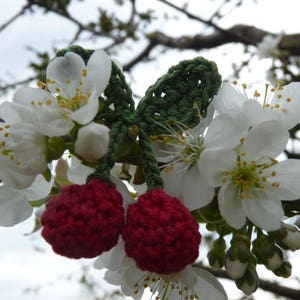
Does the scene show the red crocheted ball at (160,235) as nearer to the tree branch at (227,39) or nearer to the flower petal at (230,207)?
the flower petal at (230,207)

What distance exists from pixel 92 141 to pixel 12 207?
7.4 inches

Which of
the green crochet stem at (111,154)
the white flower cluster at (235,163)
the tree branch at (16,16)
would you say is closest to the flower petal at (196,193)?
the white flower cluster at (235,163)

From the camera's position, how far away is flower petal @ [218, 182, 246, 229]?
2.32 ft

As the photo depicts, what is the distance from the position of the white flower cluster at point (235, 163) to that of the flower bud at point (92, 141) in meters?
0.12

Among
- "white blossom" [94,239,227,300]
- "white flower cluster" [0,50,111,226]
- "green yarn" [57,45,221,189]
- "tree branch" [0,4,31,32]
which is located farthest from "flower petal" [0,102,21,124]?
"tree branch" [0,4,31,32]

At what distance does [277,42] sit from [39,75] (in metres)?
1.15

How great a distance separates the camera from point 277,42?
2701 millimetres

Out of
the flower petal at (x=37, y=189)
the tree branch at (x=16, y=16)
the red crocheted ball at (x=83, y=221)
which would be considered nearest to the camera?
the red crocheted ball at (x=83, y=221)

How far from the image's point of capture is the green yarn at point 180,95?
75cm

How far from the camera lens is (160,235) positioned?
62 cm

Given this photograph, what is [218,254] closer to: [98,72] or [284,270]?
[284,270]

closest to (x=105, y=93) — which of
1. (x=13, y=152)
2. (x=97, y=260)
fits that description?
(x=13, y=152)

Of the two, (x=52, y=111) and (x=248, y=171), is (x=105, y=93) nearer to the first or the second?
(x=52, y=111)

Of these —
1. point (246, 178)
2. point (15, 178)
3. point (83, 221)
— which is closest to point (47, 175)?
point (15, 178)
